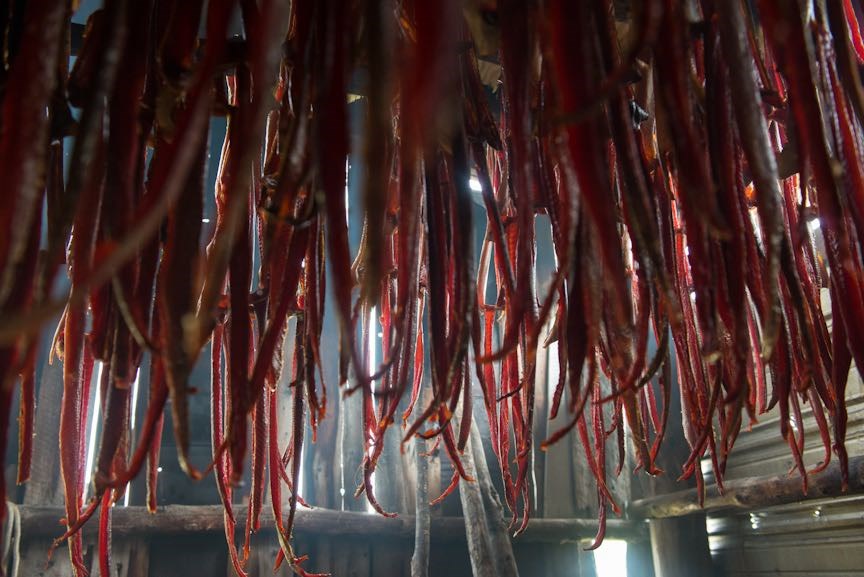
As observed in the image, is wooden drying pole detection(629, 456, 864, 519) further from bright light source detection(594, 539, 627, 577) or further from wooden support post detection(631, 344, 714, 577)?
bright light source detection(594, 539, 627, 577)

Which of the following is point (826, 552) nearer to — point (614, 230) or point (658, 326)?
point (658, 326)

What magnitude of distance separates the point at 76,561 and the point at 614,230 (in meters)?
0.48

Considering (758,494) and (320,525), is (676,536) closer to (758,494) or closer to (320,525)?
(758,494)

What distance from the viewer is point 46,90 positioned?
1.03 ft

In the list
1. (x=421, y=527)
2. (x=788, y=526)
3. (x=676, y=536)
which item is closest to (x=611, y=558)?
(x=676, y=536)

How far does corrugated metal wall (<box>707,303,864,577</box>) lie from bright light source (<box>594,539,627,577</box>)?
0.41 m

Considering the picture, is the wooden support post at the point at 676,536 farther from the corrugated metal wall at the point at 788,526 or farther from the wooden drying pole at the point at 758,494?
the corrugated metal wall at the point at 788,526

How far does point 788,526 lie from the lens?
2703 mm

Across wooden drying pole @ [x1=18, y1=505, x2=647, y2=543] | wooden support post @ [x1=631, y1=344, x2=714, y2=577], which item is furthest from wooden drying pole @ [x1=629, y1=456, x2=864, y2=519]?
wooden drying pole @ [x1=18, y1=505, x2=647, y2=543]

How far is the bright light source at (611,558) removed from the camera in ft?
9.98

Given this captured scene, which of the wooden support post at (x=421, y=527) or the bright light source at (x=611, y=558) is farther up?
the wooden support post at (x=421, y=527)

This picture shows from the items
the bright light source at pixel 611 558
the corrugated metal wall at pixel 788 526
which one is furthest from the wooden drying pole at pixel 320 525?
the corrugated metal wall at pixel 788 526

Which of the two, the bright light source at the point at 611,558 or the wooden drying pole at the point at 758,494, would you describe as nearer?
the wooden drying pole at the point at 758,494

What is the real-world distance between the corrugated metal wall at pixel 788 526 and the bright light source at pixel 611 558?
0.41 meters
